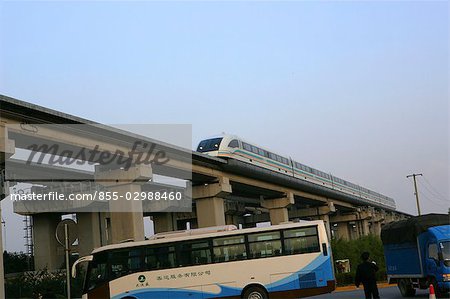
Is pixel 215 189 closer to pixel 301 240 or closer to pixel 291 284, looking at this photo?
pixel 301 240

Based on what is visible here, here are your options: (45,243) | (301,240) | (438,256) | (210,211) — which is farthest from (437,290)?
(45,243)

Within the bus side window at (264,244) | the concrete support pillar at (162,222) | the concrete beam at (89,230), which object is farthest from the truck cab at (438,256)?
the concrete support pillar at (162,222)

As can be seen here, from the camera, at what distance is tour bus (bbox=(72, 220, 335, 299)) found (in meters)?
20.2

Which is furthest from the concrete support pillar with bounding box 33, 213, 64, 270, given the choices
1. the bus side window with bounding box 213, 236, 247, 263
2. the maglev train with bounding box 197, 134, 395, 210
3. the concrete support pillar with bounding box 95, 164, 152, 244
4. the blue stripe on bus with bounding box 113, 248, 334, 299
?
the bus side window with bounding box 213, 236, 247, 263

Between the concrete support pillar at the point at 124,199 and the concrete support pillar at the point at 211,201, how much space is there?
9.67m

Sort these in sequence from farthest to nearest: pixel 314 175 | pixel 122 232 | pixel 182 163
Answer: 1. pixel 314 175
2. pixel 182 163
3. pixel 122 232

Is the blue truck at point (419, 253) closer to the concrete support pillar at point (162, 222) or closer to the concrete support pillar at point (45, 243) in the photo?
the concrete support pillar at point (45, 243)

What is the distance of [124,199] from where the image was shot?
115 feet

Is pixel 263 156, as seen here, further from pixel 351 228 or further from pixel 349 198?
pixel 351 228

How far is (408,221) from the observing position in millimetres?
21438

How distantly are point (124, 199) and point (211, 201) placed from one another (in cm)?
1124

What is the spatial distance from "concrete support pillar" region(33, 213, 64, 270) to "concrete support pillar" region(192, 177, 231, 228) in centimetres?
2147

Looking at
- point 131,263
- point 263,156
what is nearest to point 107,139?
point 131,263

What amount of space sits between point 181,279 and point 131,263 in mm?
1852
